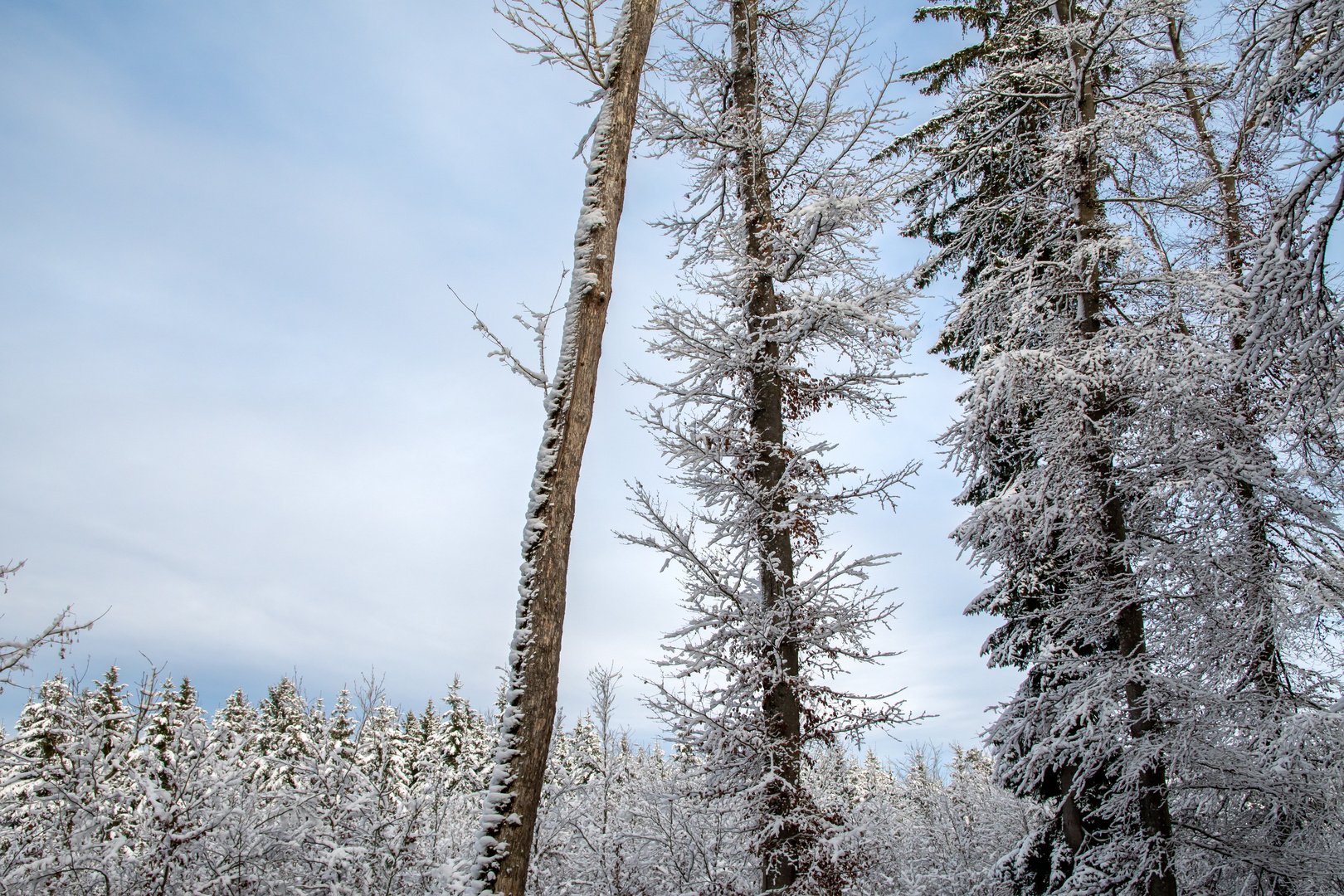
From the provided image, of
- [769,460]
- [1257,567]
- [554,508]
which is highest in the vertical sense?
[769,460]

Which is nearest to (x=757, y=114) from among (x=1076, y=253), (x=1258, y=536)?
(x=1076, y=253)

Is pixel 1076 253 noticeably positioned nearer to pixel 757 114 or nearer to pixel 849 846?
Answer: pixel 757 114

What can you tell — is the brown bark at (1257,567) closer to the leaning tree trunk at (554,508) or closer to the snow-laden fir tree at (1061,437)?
the snow-laden fir tree at (1061,437)

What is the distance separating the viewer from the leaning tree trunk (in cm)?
383

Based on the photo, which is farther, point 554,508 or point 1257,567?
point 1257,567

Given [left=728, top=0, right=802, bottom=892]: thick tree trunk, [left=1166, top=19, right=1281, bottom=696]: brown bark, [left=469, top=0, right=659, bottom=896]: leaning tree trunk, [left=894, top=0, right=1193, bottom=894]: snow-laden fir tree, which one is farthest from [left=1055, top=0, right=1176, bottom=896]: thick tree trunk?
[left=469, top=0, right=659, bottom=896]: leaning tree trunk


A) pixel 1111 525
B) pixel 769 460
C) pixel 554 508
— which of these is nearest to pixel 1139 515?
pixel 1111 525

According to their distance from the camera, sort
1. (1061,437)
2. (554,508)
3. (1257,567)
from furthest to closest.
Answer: (1061,437)
(1257,567)
(554,508)

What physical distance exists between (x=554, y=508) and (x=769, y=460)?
4.52m

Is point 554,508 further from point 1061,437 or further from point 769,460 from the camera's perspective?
point 1061,437

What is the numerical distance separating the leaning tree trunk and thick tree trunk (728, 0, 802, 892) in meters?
3.28

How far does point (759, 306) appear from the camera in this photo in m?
9.25

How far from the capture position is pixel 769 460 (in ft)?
28.0

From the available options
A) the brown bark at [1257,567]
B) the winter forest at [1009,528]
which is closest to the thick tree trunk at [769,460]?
the winter forest at [1009,528]
